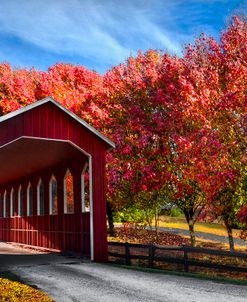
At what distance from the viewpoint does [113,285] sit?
10.8 m

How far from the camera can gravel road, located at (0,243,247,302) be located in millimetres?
9367

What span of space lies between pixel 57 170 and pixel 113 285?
1015 cm

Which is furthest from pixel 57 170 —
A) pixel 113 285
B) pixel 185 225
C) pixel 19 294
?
pixel 185 225

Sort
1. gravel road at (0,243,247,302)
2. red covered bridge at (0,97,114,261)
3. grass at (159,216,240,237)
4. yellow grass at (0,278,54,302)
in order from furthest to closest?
1. grass at (159,216,240,237)
2. red covered bridge at (0,97,114,261)
3. gravel road at (0,243,247,302)
4. yellow grass at (0,278,54,302)

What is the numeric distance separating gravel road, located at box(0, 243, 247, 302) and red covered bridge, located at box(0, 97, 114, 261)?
2.30 m

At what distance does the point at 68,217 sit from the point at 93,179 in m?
3.68

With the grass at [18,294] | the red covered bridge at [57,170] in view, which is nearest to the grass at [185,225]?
the red covered bridge at [57,170]

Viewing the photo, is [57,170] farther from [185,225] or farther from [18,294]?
[185,225]

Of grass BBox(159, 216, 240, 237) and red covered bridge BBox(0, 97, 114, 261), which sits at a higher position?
red covered bridge BBox(0, 97, 114, 261)

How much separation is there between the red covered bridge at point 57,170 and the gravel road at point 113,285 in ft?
7.56

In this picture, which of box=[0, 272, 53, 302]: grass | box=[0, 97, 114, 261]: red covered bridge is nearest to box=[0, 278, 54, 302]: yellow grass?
box=[0, 272, 53, 302]: grass

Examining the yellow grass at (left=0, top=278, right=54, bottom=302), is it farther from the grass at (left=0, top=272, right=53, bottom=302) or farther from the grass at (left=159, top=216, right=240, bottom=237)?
the grass at (left=159, top=216, right=240, bottom=237)

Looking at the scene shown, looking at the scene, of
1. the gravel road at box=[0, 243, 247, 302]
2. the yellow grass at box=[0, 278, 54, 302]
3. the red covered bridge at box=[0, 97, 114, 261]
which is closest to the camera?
the yellow grass at box=[0, 278, 54, 302]

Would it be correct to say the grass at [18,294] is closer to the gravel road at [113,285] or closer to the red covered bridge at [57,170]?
the gravel road at [113,285]
